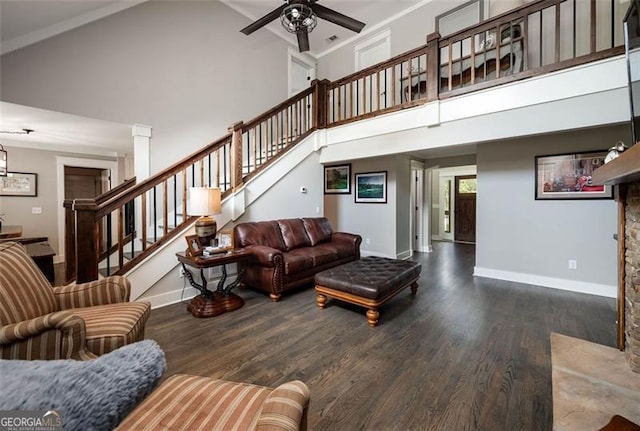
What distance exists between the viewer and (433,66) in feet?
11.1

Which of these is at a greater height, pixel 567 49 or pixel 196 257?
pixel 567 49

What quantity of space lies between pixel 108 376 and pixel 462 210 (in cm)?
830

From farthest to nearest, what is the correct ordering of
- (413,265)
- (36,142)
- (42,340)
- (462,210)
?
(462,210) → (36,142) → (413,265) → (42,340)

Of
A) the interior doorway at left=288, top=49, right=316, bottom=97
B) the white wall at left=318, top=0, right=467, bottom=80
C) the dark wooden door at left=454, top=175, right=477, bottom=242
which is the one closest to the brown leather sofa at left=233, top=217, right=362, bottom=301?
the interior doorway at left=288, top=49, right=316, bottom=97

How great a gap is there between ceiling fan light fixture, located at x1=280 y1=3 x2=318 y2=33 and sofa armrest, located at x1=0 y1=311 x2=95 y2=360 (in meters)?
3.11

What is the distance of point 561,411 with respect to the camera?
130 cm

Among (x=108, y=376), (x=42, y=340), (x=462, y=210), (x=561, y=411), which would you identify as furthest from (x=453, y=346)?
(x=462, y=210)

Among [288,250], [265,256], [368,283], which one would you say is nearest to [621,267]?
[368,283]

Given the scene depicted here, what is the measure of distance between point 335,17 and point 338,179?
3.26 metres

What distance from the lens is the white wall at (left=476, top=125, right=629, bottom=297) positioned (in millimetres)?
3268

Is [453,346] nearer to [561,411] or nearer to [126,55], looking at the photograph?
[561,411]

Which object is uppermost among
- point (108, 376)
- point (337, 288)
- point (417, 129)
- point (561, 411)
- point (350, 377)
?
point (417, 129)

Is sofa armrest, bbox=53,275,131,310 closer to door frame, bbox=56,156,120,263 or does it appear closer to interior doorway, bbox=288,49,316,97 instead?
door frame, bbox=56,156,120,263

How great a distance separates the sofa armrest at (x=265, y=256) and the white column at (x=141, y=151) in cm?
187
